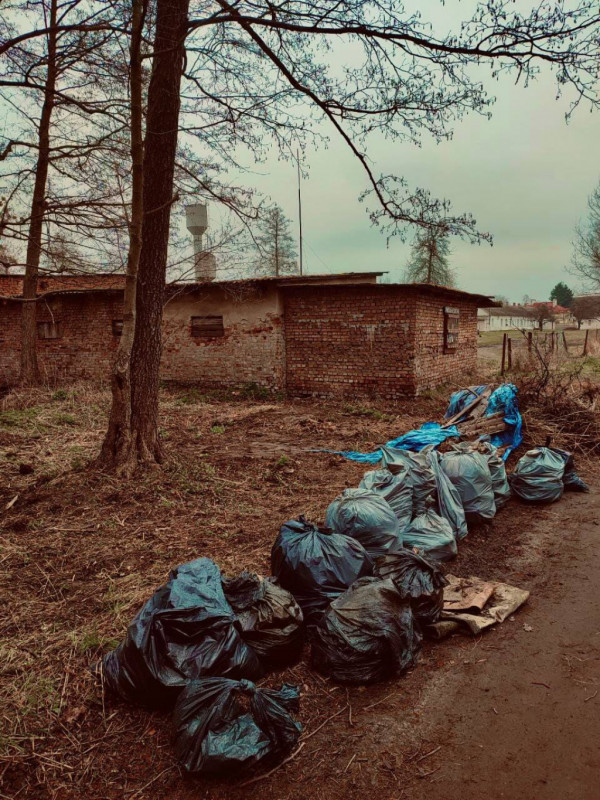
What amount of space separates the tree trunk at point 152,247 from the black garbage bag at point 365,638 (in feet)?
11.1

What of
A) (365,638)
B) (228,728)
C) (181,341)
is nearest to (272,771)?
(228,728)

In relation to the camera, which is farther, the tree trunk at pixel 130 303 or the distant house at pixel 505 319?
the distant house at pixel 505 319

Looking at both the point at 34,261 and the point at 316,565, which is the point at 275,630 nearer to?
the point at 316,565

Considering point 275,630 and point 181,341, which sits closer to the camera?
point 275,630

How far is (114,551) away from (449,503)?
2743mm

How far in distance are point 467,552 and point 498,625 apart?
107 centimetres

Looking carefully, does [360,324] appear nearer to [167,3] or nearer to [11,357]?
[167,3]

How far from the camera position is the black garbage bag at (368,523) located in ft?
11.1

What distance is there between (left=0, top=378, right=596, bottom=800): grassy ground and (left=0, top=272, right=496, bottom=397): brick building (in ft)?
9.24

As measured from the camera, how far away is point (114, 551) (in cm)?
374

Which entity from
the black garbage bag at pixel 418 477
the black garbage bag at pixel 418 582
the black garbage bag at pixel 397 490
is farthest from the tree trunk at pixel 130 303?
the black garbage bag at pixel 418 582

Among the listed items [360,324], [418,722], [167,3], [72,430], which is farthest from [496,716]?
[360,324]

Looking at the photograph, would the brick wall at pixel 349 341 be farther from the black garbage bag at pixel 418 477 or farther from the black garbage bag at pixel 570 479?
the black garbage bag at pixel 418 477

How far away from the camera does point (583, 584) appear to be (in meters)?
3.48
